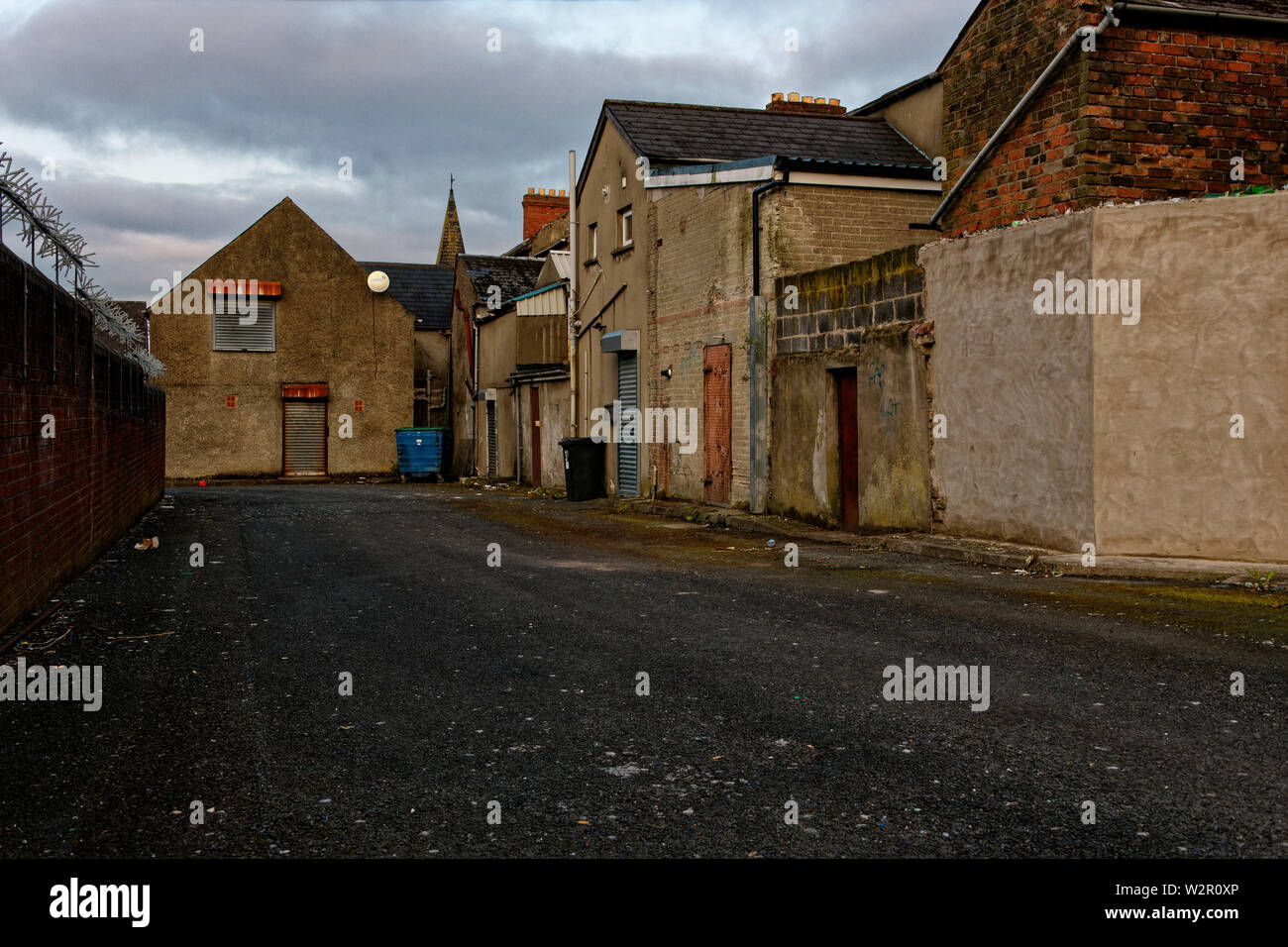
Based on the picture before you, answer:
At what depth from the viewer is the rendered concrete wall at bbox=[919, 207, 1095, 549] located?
10.5m

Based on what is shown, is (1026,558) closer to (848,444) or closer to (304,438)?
(848,444)

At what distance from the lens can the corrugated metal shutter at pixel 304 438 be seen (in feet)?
110

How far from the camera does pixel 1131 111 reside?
38.6 feet

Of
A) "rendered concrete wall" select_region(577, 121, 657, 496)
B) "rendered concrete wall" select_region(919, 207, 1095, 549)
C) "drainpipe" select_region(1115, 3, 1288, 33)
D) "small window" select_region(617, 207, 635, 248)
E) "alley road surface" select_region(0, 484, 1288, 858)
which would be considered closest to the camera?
"alley road surface" select_region(0, 484, 1288, 858)

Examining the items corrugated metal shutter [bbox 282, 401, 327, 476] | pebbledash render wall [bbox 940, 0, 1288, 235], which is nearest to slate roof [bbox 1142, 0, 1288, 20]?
pebbledash render wall [bbox 940, 0, 1288, 235]

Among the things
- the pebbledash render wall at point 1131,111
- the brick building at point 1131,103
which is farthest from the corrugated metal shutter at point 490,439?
the pebbledash render wall at point 1131,111

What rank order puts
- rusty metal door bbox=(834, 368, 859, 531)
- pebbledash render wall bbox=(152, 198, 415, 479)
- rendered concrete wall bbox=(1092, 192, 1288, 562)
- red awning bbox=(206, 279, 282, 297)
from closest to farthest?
rendered concrete wall bbox=(1092, 192, 1288, 562)
rusty metal door bbox=(834, 368, 859, 531)
pebbledash render wall bbox=(152, 198, 415, 479)
red awning bbox=(206, 279, 282, 297)

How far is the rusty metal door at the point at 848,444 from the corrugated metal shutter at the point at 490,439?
1821 centimetres

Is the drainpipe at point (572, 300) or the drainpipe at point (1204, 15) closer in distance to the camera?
the drainpipe at point (1204, 15)

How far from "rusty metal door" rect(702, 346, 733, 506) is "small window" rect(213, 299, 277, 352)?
19903mm

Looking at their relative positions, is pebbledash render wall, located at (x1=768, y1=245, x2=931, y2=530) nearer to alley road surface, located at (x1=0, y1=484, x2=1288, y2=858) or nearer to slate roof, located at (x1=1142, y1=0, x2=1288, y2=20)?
slate roof, located at (x1=1142, y1=0, x2=1288, y2=20)

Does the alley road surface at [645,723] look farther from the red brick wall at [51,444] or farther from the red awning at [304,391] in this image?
the red awning at [304,391]

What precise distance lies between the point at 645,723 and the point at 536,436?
2285cm
